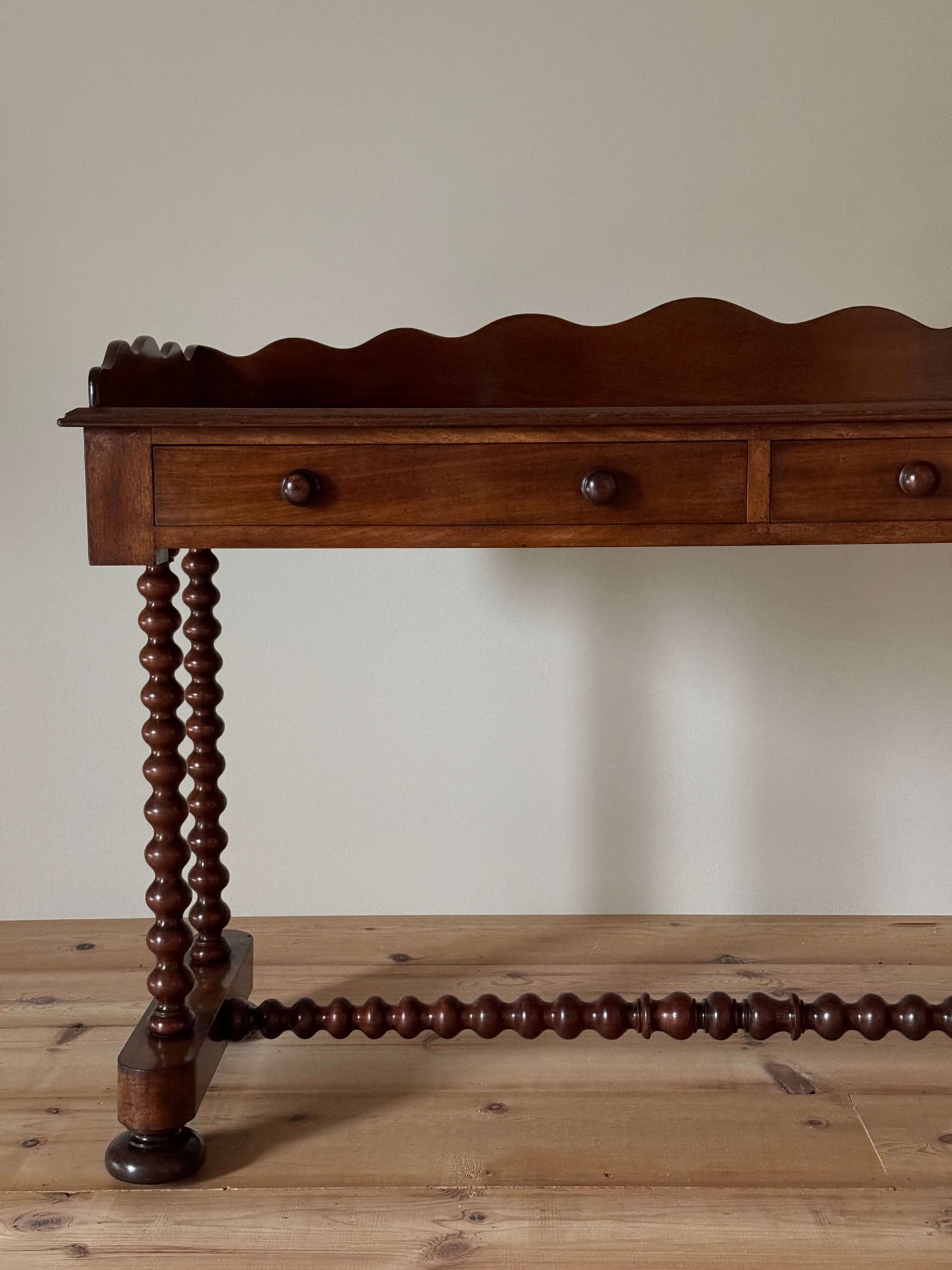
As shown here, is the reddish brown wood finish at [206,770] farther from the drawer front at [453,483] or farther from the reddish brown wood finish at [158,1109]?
the drawer front at [453,483]

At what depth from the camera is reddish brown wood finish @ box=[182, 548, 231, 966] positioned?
199cm

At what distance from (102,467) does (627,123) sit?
1.29 metres

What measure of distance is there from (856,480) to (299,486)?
2.27 ft

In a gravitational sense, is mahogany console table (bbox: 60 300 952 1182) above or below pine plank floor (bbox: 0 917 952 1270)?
above

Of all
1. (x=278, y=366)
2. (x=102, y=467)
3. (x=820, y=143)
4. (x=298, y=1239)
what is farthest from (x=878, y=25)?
(x=298, y=1239)

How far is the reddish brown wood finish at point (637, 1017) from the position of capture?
5.88 feet

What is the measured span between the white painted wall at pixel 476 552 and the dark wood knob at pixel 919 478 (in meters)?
0.90

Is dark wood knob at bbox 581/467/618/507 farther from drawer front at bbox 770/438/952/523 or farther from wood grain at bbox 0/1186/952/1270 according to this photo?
wood grain at bbox 0/1186/952/1270

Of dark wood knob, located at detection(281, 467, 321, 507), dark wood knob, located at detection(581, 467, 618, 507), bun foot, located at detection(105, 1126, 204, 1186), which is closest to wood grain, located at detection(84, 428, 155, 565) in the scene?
dark wood knob, located at detection(281, 467, 321, 507)

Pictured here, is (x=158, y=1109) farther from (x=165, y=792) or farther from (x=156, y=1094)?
(x=165, y=792)

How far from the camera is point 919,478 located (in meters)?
1.53

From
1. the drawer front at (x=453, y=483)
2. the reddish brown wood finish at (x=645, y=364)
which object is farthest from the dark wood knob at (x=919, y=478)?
the reddish brown wood finish at (x=645, y=364)

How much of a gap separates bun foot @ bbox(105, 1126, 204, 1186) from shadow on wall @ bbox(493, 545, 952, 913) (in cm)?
109

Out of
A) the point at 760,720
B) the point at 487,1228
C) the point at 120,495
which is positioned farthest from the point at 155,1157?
the point at 760,720
